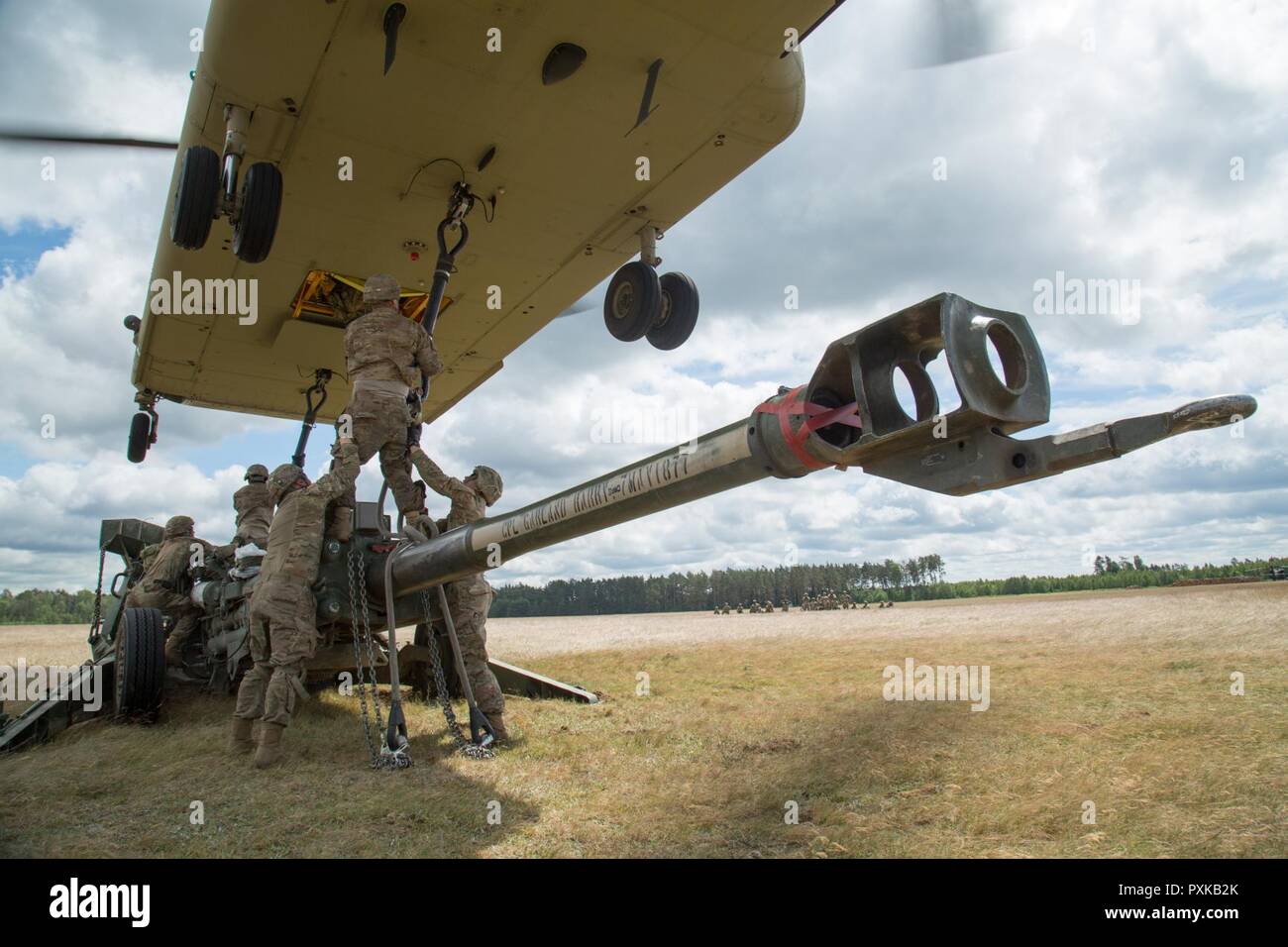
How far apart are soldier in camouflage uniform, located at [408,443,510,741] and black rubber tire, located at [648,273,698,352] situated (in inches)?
85.3

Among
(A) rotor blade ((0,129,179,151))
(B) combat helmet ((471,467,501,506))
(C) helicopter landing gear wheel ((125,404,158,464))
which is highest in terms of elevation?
(A) rotor blade ((0,129,179,151))

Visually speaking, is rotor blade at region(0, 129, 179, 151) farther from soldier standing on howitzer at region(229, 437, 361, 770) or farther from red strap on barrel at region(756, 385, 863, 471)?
red strap on barrel at region(756, 385, 863, 471)

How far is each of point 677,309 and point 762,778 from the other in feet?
15.0

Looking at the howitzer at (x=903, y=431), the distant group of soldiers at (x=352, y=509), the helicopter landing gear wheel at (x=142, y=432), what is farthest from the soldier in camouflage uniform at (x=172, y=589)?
the howitzer at (x=903, y=431)

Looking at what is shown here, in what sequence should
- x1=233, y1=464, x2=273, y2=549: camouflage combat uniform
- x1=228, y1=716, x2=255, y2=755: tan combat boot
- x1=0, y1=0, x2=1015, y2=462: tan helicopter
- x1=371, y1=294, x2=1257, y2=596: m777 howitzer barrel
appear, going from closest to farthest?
x1=371, y1=294, x2=1257, y2=596: m777 howitzer barrel
x1=0, y1=0, x2=1015, y2=462: tan helicopter
x1=228, y1=716, x2=255, y2=755: tan combat boot
x1=233, y1=464, x2=273, y2=549: camouflage combat uniform

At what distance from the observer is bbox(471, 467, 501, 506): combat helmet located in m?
6.59

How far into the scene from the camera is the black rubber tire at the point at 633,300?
7.10 metres

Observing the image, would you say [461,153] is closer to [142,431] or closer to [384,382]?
[384,382]

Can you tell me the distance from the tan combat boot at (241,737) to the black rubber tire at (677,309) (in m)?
4.65

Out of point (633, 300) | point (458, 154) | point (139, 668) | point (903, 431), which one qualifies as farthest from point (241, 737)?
point (903, 431)

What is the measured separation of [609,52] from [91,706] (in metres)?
7.22

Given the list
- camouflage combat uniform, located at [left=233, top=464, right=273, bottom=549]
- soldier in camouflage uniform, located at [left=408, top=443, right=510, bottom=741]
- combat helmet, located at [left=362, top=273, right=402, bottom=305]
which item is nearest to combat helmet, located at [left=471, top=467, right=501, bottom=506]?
soldier in camouflage uniform, located at [left=408, top=443, right=510, bottom=741]

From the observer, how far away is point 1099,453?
90.4 inches
